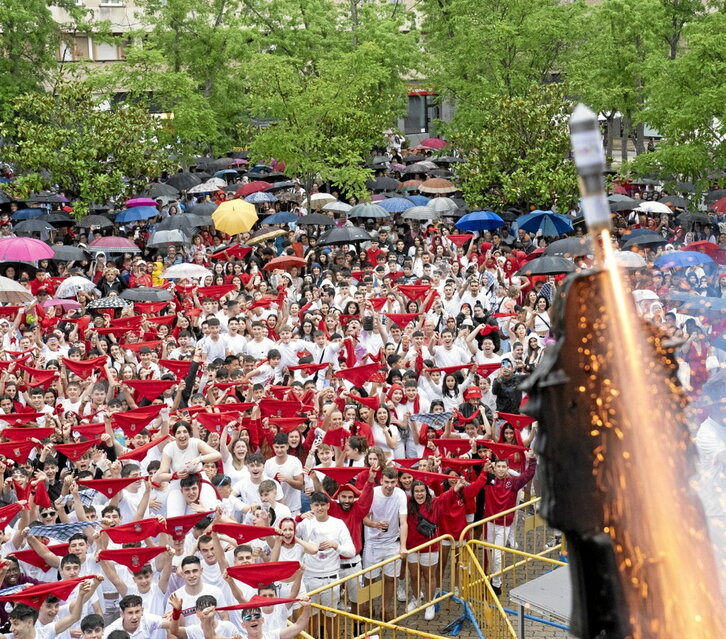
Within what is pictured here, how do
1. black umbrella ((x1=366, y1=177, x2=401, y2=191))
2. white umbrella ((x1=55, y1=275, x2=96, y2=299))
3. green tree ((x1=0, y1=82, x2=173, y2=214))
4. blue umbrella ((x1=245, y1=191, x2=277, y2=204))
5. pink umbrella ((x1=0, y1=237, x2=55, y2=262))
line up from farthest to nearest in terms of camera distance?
black umbrella ((x1=366, y1=177, x2=401, y2=191)), blue umbrella ((x1=245, y1=191, x2=277, y2=204)), green tree ((x1=0, y1=82, x2=173, y2=214)), pink umbrella ((x1=0, y1=237, x2=55, y2=262)), white umbrella ((x1=55, y1=275, x2=96, y2=299))

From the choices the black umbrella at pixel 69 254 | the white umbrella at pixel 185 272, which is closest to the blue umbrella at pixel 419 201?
the black umbrella at pixel 69 254

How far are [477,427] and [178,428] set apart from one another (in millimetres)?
3208

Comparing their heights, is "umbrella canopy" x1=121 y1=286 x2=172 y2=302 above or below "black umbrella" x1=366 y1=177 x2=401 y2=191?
below

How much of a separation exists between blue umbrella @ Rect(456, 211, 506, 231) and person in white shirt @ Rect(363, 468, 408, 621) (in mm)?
14393

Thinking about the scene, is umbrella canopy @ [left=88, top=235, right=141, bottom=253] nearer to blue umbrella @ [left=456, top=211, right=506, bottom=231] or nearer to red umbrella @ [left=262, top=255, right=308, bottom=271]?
red umbrella @ [left=262, top=255, right=308, bottom=271]

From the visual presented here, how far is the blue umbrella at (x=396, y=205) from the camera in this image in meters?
27.8

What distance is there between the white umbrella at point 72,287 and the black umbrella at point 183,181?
46.5 ft

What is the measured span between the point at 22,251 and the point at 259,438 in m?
8.87

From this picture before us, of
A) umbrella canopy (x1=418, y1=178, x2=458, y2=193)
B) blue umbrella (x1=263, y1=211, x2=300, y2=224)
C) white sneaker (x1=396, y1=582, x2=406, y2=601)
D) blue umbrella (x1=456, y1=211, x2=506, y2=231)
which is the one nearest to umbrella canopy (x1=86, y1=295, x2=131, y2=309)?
white sneaker (x1=396, y1=582, x2=406, y2=601)

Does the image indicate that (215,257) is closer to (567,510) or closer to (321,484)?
(321,484)

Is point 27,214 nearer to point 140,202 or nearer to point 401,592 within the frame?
point 140,202

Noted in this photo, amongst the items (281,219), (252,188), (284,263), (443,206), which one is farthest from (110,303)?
(252,188)

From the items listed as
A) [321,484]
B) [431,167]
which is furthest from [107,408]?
[431,167]

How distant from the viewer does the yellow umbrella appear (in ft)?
79.4
